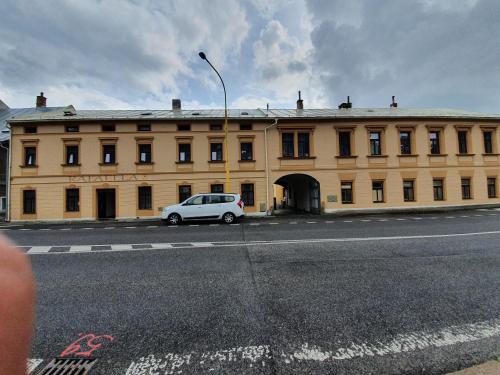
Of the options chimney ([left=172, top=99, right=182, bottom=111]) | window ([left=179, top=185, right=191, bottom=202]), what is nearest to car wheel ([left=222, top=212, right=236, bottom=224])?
window ([left=179, top=185, right=191, bottom=202])

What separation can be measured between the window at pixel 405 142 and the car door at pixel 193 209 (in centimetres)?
1598

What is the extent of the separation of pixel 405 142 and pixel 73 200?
25328 mm

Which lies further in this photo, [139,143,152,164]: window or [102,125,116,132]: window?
[139,143,152,164]: window

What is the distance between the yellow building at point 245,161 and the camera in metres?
17.7


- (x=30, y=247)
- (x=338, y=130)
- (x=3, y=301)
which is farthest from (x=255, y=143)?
(x=3, y=301)

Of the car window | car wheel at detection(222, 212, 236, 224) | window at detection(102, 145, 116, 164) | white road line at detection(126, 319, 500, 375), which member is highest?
window at detection(102, 145, 116, 164)

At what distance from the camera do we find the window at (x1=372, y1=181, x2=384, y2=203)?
1881 centimetres

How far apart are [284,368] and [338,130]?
18.9 m

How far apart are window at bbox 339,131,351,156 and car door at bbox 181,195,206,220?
37.7 feet

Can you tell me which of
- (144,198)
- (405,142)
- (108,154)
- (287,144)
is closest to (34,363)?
(144,198)

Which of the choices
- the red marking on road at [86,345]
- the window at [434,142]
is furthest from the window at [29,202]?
the window at [434,142]

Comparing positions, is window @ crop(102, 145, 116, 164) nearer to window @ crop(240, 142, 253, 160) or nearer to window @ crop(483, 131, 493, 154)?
window @ crop(240, 142, 253, 160)

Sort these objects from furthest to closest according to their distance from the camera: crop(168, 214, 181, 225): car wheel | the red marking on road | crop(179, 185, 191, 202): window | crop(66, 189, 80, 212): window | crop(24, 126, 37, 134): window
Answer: crop(179, 185, 191, 202): window, crop(24, 126, 37, 134): window, crop(66, 189, 80, 212): window, crop(168, 214, 181, 225): car wheel, the red marking on road

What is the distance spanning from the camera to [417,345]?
251 cm
